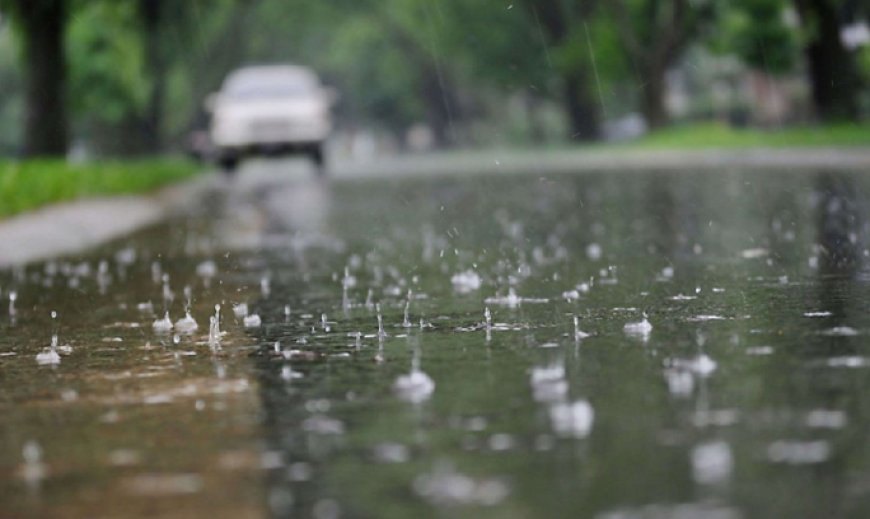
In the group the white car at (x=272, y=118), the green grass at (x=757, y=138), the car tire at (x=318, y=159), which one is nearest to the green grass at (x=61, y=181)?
the white car at (x=272, y=118)

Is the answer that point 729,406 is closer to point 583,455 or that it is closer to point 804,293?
point 583,455

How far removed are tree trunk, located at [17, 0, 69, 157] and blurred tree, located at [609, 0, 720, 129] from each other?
23415 mm

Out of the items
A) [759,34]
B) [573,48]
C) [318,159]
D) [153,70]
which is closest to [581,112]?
[573,48]

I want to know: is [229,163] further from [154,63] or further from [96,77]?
[154,63]

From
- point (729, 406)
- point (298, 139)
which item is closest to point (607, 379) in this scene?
point (729, 406)

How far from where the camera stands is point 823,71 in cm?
4244

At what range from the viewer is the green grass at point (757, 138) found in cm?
3656

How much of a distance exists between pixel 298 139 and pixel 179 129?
3467cm

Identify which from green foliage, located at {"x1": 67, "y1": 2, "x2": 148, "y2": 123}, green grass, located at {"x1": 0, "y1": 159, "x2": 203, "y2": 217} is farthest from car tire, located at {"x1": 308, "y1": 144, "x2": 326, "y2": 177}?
green grass, located at {"x1": 0, "y1": 159, "x2": 203, "y2": 217}

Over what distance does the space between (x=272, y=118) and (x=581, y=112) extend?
34384 millimetres

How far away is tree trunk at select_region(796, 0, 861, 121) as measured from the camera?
41750 mm

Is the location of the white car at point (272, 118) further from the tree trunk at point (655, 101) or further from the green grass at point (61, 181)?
the tree trunk at point (655, 101)

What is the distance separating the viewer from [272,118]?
41031 mm

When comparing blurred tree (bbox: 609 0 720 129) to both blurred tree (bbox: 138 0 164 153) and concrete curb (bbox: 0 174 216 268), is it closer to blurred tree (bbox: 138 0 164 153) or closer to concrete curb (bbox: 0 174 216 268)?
blurred tree (bbox: 138 0 164 153)
